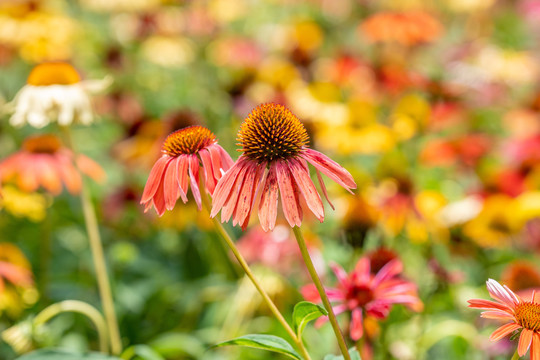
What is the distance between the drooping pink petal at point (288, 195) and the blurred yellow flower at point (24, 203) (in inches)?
42.9

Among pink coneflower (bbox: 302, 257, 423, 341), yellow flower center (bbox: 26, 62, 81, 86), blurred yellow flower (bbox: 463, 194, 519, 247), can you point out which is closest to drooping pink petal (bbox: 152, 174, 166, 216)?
pink coneflower (bbox: 302, 257, 423, 341)

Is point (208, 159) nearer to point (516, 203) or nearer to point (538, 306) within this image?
point (538, 306)

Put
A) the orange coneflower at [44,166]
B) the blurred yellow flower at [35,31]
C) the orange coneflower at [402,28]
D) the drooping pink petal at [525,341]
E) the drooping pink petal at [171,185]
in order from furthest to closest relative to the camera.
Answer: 1. the orange coneflower at [402,28]
2. the blurred yellow flower at [35,31]
3. the orange coneflower at [44,166]
4. the drooping pink petal at [171,185]
5. the drooping pink petal at [525,341]

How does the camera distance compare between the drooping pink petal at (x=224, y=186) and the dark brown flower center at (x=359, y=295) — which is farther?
the dark brown flower center at (x=359, y=295)

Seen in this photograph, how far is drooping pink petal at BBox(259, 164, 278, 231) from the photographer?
653 millimetres

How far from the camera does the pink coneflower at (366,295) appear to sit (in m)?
0.81

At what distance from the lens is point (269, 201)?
0.66 metres

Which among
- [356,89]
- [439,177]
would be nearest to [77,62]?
[356,89]

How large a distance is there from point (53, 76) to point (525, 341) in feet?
3.51

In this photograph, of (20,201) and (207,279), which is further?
(207,279)

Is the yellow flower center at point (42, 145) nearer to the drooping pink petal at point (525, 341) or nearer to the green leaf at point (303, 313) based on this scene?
the green leaf at point (303, 313)

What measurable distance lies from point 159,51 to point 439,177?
1491mm

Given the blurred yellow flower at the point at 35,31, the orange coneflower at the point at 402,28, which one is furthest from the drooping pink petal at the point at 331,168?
the orange coneflower at the point at 402,28

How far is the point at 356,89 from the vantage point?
2635mm
